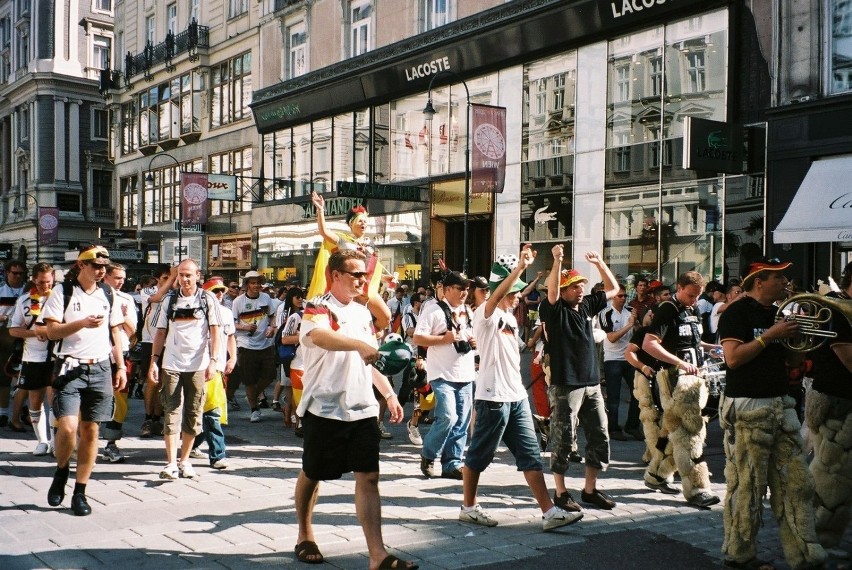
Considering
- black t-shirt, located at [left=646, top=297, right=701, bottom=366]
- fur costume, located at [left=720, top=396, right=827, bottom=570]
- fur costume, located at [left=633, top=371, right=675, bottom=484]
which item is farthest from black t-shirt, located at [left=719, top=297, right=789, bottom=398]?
fur costume, located at [left=633, top=371, right=675, bottom=484]

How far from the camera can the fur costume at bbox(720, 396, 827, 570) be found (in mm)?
5039

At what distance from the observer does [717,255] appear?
16.3 metres

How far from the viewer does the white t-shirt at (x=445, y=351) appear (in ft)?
25.7

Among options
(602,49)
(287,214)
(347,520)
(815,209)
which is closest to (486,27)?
(602,49)

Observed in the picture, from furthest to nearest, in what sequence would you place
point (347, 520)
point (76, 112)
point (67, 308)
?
point (76, 112), point (67, 308), point (347, 520)

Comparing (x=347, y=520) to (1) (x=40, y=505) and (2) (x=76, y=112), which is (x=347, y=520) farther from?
(2) (x=76, y=112)

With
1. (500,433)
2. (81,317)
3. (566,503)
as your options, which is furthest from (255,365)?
(566,503)

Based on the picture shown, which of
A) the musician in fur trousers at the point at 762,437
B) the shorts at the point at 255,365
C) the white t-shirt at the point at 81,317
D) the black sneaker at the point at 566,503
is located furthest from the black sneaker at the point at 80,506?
the shorts at the point at 255,365

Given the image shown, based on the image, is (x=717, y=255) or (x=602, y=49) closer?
(x=717, y=255)

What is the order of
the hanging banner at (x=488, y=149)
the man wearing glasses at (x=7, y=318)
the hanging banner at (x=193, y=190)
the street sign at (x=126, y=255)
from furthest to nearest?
the street sign at (x=126, y=255)
the hanging banner at (x=193, y=190)
the hanging banner at (x=488, y=149)
the man wearing glasses at (x=7, y=318)

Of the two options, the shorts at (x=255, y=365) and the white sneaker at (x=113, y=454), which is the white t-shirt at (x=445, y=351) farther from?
the shorts at (x=255, y=365)

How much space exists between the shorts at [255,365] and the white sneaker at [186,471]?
13.3ft

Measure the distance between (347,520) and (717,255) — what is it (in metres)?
12.1

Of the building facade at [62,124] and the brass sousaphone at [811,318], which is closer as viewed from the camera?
the brass sousaphone at [811,318]
